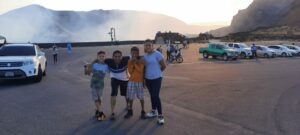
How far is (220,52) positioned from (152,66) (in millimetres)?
32423

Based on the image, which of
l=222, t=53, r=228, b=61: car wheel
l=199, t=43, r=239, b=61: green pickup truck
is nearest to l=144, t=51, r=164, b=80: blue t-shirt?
l=199, t=43, r=239, b=61: green pickup truck

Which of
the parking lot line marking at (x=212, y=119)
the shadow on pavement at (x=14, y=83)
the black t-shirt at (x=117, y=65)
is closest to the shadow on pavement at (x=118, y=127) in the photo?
the black t-shirt at (x=117, y=65)

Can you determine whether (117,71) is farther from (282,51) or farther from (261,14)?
(261,14)

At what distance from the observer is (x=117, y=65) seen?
382 inches

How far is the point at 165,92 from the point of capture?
1468 centimetres

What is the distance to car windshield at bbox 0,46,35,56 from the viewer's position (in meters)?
19.2

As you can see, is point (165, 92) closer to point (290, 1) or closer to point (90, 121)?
point (90, 121)

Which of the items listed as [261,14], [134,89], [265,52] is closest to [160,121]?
[134,89]

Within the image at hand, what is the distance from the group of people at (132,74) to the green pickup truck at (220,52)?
31.1 m

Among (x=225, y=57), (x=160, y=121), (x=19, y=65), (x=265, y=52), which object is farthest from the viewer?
(x=265, y=52)

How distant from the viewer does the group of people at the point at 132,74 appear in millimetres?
9328

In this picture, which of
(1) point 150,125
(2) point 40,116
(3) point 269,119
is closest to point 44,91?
(2) point 40,116

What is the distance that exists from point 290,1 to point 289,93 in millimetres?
172375

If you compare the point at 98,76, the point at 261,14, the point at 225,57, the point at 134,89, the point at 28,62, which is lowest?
the point at 225,57
